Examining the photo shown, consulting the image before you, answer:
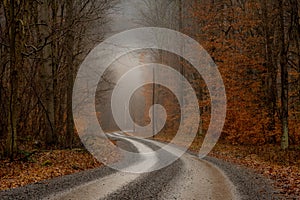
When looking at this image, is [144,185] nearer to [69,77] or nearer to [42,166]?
[42,166]

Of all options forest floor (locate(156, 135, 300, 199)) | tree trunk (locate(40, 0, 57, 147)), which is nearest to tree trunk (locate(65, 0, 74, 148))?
tree trunk (locate(40, 0, 57, 147))

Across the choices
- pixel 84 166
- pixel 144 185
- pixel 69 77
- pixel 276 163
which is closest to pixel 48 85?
pixel 69 77

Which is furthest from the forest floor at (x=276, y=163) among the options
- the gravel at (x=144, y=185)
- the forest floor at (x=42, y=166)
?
the forest floor at (x=42, y=166)

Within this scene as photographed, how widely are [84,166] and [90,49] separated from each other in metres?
10.3

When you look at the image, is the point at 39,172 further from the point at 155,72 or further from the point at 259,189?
the point at 155,72

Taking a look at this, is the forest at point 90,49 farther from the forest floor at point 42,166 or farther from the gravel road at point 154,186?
the gravel road at point 154,186

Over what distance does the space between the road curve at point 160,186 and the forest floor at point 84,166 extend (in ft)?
6.14

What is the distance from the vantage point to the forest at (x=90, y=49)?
14398mm

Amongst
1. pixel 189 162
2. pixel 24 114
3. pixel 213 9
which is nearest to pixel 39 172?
pixel 189 162

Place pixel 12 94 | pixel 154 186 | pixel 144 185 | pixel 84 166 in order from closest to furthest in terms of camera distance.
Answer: pixel 154 186 < pixel 144 185 < pixel 12 94 < pixel 84 166

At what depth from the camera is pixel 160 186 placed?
9.75 meters

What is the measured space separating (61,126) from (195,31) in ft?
62.4

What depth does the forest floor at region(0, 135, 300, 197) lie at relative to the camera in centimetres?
1041

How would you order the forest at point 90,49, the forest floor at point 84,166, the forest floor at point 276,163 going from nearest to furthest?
the forest floor at point 276,163
the forest floor at point 84,166
the forest at point 90,49
